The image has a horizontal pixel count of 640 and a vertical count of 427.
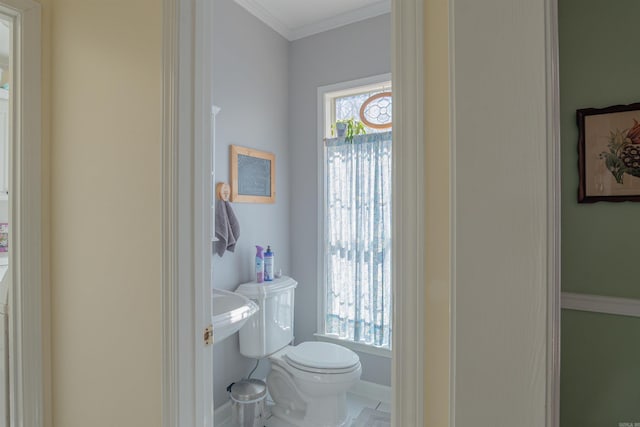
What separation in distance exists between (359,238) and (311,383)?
3.34 feet

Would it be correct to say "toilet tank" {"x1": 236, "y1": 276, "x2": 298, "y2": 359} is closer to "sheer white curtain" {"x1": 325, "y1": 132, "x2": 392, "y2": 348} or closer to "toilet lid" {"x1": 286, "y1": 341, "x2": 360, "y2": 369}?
"toilet lid" {"x1": 286, "y1": 341, "x2": 360, "y2": 369}

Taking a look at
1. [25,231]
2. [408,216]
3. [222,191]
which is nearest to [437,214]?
[408,216]

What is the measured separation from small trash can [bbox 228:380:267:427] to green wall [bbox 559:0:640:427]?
1756 mm

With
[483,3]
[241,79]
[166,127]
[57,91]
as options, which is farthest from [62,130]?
[483,3]

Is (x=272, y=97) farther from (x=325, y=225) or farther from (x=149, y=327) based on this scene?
(x=149, y=327)

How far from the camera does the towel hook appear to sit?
2.10 meters

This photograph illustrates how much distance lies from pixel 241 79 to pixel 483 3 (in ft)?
6.68

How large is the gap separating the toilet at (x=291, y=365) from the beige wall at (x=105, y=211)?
0.93m

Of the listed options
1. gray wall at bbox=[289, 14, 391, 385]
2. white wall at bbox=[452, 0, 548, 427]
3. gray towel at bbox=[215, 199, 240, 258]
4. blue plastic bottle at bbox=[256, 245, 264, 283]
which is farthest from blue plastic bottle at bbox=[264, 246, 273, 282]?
white wall at bbox=[452, 0, 548, 427]

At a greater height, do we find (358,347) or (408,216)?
(408,216)

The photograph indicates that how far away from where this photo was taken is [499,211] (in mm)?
504

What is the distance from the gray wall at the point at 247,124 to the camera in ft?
7.03

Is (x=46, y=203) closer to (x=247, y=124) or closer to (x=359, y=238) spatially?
(x=247, y=124)

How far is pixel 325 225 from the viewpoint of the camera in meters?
2.61
